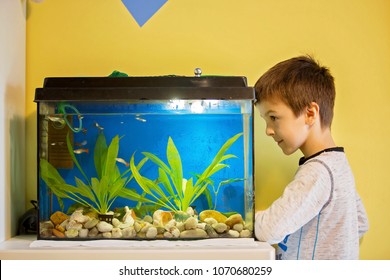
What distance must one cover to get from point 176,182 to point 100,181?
0.18m

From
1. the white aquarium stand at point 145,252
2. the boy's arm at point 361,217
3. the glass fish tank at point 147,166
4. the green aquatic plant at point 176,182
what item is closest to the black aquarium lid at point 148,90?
the glass fish tank at point 147,166

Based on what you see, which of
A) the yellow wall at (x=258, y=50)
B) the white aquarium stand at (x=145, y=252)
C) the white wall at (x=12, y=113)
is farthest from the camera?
the yellow wall at (x=258, y=50)

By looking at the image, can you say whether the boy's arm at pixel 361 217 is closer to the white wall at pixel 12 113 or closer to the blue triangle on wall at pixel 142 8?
the blue triangle on wall at pixel 142 8

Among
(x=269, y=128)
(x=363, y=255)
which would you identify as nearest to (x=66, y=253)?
(x=269, y=128)

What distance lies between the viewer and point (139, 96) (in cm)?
125

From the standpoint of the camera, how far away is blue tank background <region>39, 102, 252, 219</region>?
1.26 meters

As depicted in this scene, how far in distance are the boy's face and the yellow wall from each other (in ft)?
→ 0.65

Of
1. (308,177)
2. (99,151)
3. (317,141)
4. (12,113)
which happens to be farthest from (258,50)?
(12,113)

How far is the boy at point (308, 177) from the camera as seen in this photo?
1277 mm

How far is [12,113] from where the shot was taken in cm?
146

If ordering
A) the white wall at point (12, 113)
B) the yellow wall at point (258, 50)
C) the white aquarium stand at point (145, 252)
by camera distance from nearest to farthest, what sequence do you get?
1. the white aquarium stand at point (145, 252)
2. the white wall at point (12, 113)
3. the yellow wall at point (258, 50)

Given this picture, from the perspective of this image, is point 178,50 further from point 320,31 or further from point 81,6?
point 320,31

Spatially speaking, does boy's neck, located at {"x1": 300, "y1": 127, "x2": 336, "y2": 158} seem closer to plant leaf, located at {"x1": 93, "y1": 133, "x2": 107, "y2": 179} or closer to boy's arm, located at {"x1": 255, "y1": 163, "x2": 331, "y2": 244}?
boy's arm, located at {"x1": 255, "y1": 163, "x2": 331, "y2": 244}

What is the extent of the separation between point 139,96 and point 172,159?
0.56 feet
